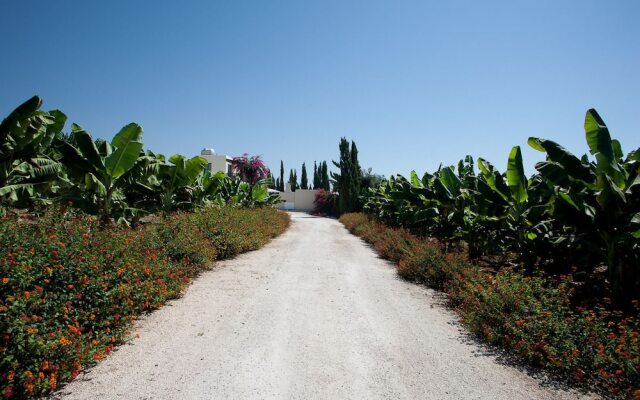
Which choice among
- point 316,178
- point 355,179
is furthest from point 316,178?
point 355,179

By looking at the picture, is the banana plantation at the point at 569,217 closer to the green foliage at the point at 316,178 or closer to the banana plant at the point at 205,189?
the banana plant at the point at 205,189

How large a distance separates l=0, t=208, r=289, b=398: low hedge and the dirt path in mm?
289

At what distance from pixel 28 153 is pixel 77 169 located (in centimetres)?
118

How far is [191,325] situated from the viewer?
5.46m

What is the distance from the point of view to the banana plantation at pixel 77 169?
859cm

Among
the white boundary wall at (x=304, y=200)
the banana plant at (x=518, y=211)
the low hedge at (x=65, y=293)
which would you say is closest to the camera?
the low hedge at (x=65, y=293)

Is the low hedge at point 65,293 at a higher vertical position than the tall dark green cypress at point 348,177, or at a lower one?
lower

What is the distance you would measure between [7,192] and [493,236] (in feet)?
41.1

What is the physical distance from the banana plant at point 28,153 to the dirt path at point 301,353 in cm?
535

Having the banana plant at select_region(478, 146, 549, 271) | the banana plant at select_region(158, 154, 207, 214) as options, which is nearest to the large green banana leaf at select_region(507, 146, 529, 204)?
the banana plant at select_region(478, 146, 549, 271)

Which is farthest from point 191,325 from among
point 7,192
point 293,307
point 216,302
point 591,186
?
point 591,186

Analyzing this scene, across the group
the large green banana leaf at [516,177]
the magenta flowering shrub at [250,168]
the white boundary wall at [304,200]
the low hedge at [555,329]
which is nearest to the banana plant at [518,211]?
the large green banana leaf at [516,177]

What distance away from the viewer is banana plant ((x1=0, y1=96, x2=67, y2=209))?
8.23m

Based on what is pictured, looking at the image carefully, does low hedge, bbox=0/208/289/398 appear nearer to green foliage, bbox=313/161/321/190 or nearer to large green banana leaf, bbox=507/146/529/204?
large green banana leaf, bbox=507/146/529/204
